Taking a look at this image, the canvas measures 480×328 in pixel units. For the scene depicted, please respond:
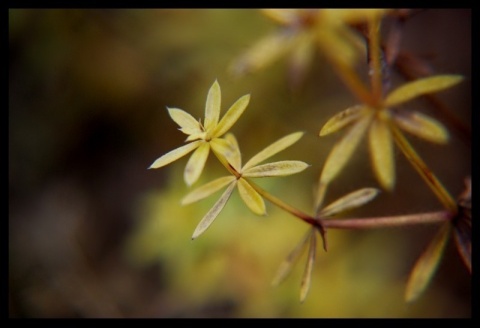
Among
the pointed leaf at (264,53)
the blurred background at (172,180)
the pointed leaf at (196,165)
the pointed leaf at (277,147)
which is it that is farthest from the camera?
the blurred background at (172,180)

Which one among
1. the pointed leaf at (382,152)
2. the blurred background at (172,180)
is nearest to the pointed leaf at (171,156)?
the pointed leaf at (382,152)

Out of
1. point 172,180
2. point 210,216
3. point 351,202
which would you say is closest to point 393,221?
point 351,202

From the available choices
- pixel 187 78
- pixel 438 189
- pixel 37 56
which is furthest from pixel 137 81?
pixel 438 189

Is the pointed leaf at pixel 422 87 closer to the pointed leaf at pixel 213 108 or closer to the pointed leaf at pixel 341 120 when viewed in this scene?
the pointed leaf at pixel 341 120

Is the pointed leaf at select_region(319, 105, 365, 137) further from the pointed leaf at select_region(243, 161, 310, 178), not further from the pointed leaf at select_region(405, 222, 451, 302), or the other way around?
the pointed leaf at select_region(405, 222, 451, 302)
